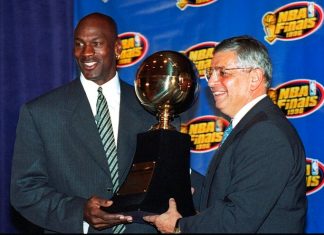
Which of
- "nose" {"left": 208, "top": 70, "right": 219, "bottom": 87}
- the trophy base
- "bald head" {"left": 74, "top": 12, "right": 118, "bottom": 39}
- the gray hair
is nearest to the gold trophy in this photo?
the trophy base

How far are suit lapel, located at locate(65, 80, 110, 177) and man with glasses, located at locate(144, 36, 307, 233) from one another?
438 millimetres

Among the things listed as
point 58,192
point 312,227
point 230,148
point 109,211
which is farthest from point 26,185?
point 312,227

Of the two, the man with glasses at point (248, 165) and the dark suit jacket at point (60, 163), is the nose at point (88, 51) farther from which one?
the man with glasses at point (248, 165)

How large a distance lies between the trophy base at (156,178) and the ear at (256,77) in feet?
1.26

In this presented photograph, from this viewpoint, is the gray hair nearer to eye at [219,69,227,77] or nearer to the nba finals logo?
eye at [219,69,227,77]

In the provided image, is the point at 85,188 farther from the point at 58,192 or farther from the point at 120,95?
the point at 120,95

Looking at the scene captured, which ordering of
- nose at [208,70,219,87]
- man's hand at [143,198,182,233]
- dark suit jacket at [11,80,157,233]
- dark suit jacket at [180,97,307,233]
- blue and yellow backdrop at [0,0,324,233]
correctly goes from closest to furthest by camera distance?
dark suit jacket at [180,97,307,233] < man's hand at [143,198,182,233] < nose at [208,70,219,87] < dark suit jacket at [11,80,157,233] < blue and yellow backdrop at [0,0,324,233]

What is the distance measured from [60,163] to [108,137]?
0.25m

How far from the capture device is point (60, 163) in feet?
10.6

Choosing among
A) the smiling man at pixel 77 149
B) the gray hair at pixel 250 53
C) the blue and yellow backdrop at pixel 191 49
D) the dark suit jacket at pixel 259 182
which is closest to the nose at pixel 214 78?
the gray hair at pixel 250 53

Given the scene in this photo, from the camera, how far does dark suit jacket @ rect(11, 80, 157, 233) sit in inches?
126

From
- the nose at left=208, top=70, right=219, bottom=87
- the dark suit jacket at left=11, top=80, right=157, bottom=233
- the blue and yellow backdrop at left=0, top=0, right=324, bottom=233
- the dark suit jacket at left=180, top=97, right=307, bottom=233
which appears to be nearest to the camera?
the dark suit jacket at left=180, top=97, right=307, bottom=233

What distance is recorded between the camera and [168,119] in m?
3.20

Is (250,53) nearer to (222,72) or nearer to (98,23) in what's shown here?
(222,72)
